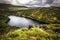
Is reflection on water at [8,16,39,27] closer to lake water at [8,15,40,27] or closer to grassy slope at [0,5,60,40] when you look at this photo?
lake water at [8,15,40,27]

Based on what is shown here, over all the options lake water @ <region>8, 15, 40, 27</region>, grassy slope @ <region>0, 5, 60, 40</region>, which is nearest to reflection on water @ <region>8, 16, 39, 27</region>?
lake water @ <region>8, 15, 40, 27</region>

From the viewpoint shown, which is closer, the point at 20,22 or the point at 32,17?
the point at 20,22

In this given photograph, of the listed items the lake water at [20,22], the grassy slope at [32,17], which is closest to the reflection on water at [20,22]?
the lake water at [20,22]

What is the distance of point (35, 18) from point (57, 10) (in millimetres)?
1038

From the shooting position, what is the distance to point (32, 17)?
7.27 m

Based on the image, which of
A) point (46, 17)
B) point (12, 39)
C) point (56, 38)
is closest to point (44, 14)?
point (46, 17)

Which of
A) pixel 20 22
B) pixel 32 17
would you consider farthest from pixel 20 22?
pixel 32 17

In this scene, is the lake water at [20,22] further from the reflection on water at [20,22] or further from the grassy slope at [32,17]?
the grassy slope at [32,17]

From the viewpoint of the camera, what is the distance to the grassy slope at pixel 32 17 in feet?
21.6

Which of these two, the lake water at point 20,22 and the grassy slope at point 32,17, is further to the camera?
the lake water at point 20,22

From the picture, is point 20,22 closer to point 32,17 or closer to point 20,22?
point 20,22

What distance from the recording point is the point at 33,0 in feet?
24.4

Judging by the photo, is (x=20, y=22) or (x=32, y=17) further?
(x=32, y=17)

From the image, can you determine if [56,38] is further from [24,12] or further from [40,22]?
[24,12]
